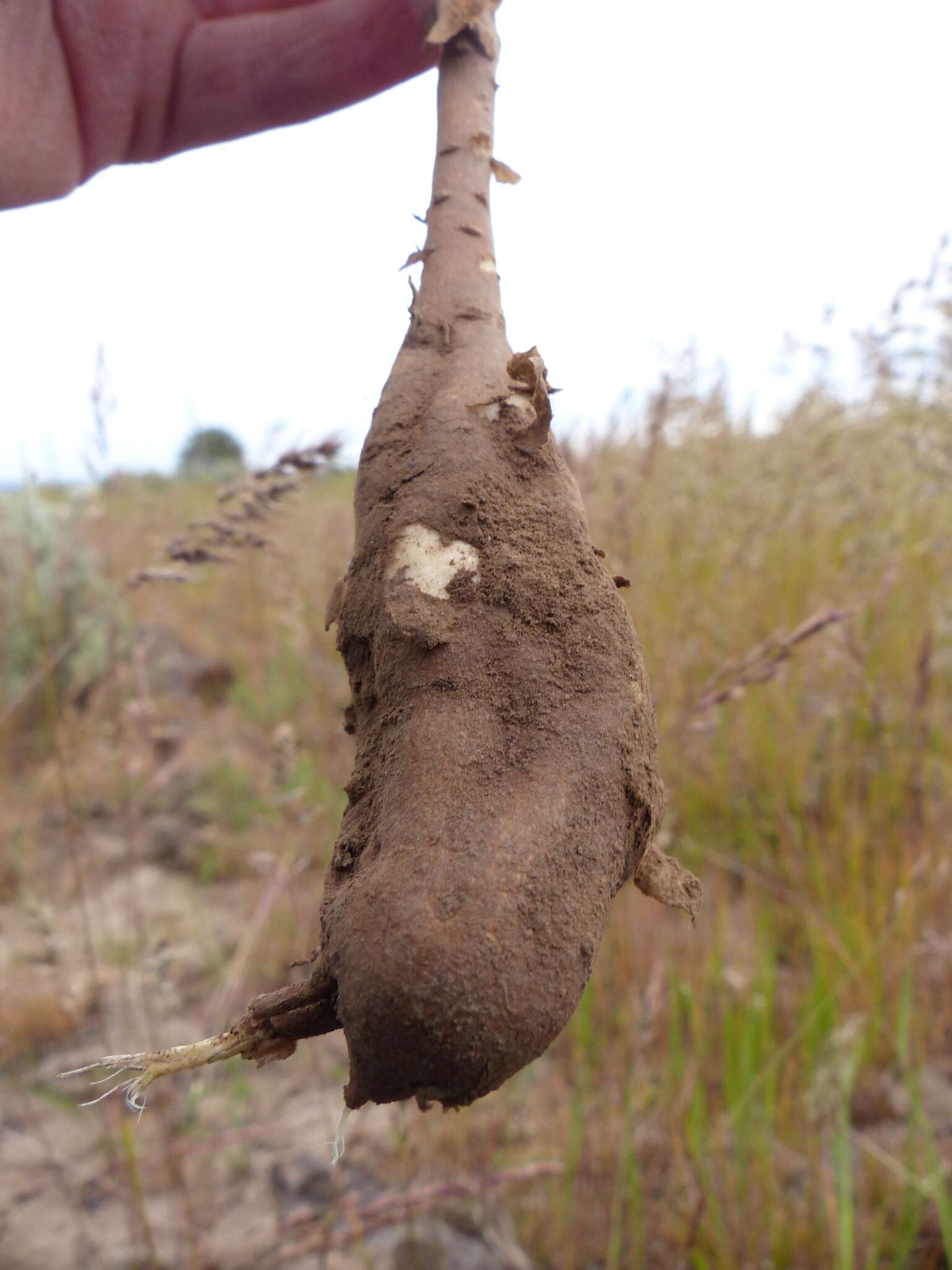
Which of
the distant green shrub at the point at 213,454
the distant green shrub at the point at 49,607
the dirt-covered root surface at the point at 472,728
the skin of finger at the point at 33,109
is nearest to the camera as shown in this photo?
the dirt-covered root surface at the point at 472,728

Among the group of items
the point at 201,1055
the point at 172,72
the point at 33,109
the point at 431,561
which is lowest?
the point at 201,1055

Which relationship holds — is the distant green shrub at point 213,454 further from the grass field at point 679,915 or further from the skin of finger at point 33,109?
the skin of finger at point 33,109

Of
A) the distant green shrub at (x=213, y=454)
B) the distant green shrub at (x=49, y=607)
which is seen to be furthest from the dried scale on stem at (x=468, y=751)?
the distant green shrub at (x=49, y=607)

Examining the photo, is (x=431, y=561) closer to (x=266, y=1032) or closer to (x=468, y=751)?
(x=468, y=751)

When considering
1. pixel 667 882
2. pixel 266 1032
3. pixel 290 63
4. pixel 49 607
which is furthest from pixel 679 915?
pixel 49 607

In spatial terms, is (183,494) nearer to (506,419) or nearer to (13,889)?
(13,889)

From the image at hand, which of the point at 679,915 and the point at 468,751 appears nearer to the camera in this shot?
the point at 468,751

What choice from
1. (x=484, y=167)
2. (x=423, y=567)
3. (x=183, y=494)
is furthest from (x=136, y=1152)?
(x=183, y=494)
